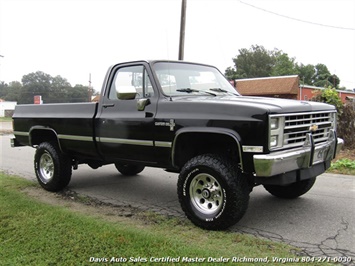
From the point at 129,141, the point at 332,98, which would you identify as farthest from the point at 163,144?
the point at 332,98

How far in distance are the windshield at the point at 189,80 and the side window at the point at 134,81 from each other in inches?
7.8

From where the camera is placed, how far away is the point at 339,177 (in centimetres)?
739

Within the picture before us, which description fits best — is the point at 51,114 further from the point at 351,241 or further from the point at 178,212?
the point at 351,241

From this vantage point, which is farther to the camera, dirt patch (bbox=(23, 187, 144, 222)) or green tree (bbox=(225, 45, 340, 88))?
green tree (bbox=(225, 45, 340, 88))

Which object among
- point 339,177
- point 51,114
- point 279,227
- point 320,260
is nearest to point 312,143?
point 279,227

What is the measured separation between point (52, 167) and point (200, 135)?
3.26 m

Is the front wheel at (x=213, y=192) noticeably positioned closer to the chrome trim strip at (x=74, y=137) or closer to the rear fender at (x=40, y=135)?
the chrome trim strip at (x=74, y=137)

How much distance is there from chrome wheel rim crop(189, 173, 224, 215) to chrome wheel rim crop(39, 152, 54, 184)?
3.12 meters

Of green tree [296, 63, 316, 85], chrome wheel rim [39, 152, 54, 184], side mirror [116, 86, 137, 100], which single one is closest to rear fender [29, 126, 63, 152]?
chrome wheel rim [39, 152, 54, 184]

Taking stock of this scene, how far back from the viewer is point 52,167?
20.8ft

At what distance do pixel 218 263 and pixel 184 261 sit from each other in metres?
0.31

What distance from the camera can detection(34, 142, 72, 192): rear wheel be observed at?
6102mm

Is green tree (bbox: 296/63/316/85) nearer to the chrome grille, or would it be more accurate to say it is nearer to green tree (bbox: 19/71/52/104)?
green tree (bbox: 19/71/52/104)

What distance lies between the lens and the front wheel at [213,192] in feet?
13.0
